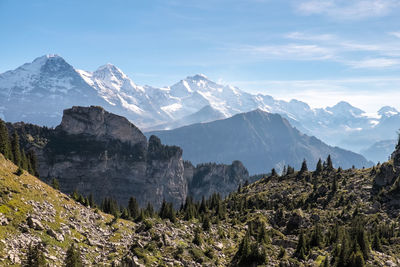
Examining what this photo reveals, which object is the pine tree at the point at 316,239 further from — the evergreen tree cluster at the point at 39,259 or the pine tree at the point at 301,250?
the evergreen tree cluster at the point at 39,259

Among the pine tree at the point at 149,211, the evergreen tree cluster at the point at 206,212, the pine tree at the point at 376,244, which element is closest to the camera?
the pine tree at the point at 376,244

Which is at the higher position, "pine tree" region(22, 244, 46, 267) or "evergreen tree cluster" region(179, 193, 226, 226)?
"pine tree" region(22, 244, 46, 267)

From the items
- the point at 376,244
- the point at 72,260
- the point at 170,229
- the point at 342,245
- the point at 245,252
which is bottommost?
the point at 245,252

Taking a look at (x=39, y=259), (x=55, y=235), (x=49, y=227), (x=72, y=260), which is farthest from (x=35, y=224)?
(x=39, y=259)

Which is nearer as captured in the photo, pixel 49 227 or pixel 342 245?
pixel 49 227

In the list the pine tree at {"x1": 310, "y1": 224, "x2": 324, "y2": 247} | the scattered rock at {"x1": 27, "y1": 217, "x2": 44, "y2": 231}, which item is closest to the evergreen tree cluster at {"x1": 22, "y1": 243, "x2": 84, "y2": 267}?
the scattered rock at {"x1": 27, "y1": 217, "x2": 44, "y2": 231}

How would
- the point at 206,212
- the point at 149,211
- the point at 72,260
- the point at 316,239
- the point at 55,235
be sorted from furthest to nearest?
the point at 206,212 < the point at 149,211 < the point at 316,239 < the point at 55,235 < the point at 72,260

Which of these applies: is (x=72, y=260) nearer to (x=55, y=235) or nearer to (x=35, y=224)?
(x=55, y=235)

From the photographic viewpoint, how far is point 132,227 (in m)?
101

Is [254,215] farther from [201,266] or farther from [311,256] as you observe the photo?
[201,266]

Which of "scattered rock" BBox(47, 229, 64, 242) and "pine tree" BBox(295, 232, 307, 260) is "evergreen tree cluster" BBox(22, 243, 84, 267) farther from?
"pine tree" BBox(295, 232, 307, 260)

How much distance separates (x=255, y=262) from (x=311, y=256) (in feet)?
60.3

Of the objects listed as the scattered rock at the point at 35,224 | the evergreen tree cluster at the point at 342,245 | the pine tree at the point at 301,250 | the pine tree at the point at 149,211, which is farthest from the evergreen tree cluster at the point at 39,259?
the pine tree at the point at 149,211

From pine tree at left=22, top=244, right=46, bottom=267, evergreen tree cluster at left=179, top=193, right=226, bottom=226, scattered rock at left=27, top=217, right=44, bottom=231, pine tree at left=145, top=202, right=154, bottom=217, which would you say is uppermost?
scattered rock at left=27, top=217, right=44, bottom=231
